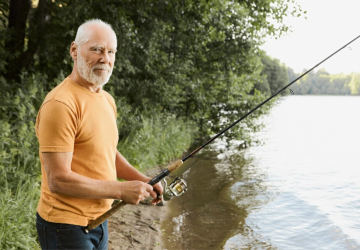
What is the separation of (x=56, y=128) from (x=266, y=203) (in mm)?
7120

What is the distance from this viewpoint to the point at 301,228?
6.95 meters

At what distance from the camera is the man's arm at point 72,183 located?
1.76m

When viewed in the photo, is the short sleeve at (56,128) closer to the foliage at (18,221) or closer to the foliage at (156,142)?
the foliage at (18,221)

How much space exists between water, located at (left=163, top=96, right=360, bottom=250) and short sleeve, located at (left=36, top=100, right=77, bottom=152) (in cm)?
409

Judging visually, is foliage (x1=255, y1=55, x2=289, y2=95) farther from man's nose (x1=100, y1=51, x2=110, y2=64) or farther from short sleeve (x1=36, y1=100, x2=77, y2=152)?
short sleeve (x1=36, y1=100, x2=77, y2=152)

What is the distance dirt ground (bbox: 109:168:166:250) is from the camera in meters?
5.17

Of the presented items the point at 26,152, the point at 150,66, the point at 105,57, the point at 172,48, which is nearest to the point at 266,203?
the point at 26,152

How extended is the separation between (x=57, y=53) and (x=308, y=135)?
16.2 metres

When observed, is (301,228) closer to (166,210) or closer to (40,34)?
(166,210)

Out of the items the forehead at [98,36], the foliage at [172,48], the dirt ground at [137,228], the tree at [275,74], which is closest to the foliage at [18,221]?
the dirt ground at [137,228]

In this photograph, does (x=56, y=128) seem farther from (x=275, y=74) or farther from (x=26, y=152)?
(x=275, y=74)

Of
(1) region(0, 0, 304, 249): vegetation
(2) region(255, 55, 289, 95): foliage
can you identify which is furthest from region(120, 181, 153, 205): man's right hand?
(2) region(255, 55, 289, 95): foliage

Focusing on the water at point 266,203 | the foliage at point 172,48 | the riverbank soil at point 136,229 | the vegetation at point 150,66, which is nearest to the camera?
the riverbank soil at point 136,229

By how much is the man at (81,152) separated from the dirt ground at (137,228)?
311 centimetres
